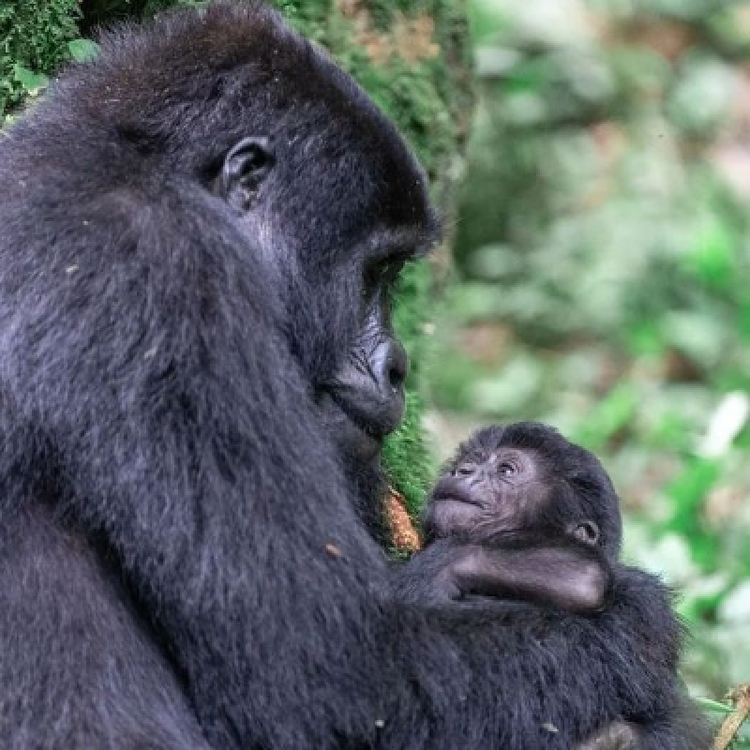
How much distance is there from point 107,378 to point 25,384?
8.1 inches

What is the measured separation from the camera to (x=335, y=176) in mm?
3990

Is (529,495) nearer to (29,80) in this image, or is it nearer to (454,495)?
(454,495)

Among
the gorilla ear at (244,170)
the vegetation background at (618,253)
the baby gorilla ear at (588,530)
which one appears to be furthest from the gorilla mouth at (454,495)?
the vegetation background at (618,253)

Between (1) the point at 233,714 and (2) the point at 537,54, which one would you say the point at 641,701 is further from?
(2) the point at 537,54

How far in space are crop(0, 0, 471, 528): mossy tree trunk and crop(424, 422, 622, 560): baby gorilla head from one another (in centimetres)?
75

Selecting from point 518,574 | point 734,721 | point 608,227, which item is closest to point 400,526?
point 518,574

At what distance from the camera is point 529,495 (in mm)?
4441

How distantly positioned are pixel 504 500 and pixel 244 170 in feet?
4.04

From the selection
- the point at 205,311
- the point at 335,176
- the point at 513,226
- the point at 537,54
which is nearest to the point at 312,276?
the point at 335,176

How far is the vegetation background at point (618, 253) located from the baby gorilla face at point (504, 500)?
7.68 ft

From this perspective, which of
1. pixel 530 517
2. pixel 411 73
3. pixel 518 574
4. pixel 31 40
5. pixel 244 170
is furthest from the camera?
pixel 411 73

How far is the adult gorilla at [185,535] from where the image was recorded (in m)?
3.45

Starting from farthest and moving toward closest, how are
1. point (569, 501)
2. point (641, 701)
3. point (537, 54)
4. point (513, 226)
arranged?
point (537, 54) < point (513, 226) < point (569, 501) < point (641, 701)

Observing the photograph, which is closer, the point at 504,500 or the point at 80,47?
the point at 504,500
